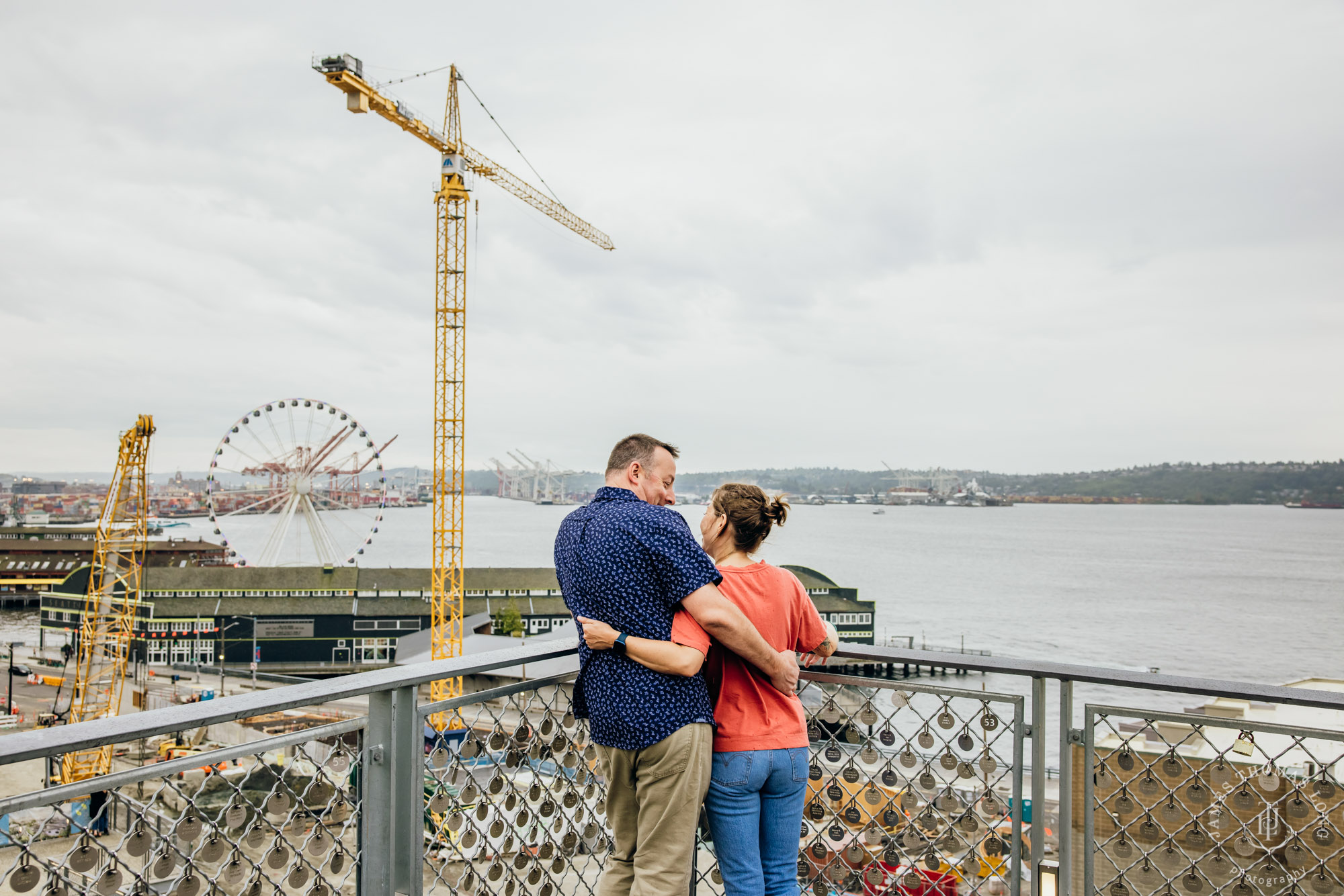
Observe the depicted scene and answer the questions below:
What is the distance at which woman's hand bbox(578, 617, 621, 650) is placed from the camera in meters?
2.41

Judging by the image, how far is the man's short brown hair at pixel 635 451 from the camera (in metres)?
2.63

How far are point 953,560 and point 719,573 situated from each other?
97.7 m

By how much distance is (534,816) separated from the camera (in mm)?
3127

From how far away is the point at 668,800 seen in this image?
8.02 ft

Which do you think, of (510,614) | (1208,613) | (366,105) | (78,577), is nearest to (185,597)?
(78,577)

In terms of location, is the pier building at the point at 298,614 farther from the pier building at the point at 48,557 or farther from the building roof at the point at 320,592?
the pier building at the point at 48,557

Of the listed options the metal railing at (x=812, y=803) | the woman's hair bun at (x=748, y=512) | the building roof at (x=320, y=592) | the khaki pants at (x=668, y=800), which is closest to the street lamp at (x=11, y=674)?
the building roof at (x=320, y=592)

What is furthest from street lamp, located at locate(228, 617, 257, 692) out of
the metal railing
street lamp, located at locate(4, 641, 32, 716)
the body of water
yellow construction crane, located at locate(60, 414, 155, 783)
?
the metal railing

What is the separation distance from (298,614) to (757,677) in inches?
1725

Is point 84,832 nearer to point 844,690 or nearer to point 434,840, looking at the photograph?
point 434,840

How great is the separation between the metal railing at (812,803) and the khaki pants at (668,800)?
2.15 feet

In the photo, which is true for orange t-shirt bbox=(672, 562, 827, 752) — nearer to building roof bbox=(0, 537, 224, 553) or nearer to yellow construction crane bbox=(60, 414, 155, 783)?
yellow construction crane bbox=(60, 414, 155, 783)

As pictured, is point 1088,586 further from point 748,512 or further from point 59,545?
point 59,545

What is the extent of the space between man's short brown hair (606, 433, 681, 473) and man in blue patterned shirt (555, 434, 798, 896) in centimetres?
13
